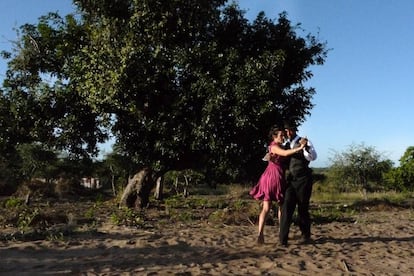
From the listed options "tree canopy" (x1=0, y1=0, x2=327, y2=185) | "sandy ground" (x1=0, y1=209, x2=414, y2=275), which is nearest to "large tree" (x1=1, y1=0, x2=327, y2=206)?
"tree canopy" (x1=0, y1=0, x2=327, y2=185)

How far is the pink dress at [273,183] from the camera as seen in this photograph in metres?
7.02

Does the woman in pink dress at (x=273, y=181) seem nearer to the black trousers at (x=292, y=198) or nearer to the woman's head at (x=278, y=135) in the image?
the woman's head at (x=278, y=135)

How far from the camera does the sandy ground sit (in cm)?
574

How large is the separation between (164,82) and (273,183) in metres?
6.27

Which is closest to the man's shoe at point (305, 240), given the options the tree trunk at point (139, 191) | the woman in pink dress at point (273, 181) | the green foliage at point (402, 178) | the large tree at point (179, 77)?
the woman in pink dress at point (273, 181)

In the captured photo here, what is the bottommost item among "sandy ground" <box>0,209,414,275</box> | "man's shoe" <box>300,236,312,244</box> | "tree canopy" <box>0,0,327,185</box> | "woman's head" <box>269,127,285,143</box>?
"sandy ground" <box>0,209,414,275</box>

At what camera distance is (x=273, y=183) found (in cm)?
705

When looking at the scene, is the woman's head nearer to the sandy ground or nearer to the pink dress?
the pink dress

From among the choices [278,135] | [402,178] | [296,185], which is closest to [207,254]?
[296,185]

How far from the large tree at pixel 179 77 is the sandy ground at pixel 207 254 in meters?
3.76

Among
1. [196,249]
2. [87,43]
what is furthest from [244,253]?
[87,43]

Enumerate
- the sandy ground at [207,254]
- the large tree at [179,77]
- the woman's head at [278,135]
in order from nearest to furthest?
the sandy ground at [207,254] → the woman's head at [278,135] → the large tree at [179,77]

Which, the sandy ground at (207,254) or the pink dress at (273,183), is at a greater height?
the pink dress at (273,183)

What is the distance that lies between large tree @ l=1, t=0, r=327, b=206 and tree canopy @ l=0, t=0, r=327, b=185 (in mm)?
29
